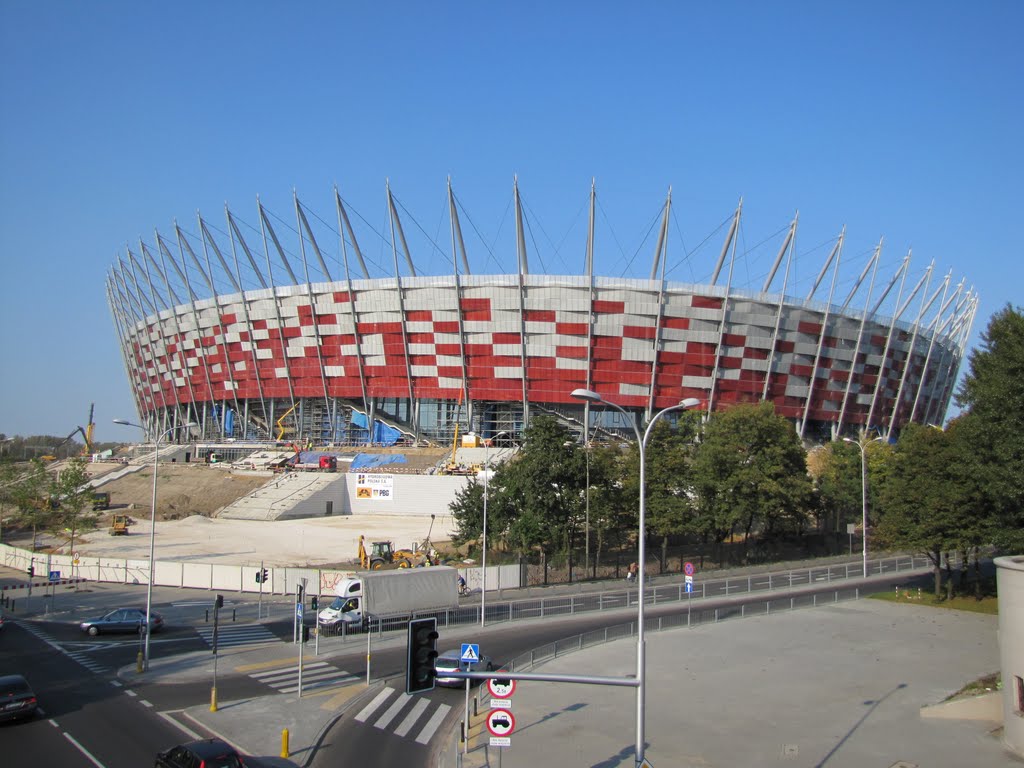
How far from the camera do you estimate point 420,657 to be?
13508 millimetres

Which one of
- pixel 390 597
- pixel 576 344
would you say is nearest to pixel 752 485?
pixel 390 597

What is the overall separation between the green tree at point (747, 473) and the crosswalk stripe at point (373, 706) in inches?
1270

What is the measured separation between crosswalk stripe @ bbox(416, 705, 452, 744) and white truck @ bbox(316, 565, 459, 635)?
936 centimetres

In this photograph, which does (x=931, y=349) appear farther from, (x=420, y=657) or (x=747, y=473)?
(x=420, y=657)

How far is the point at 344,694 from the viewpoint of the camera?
934 inches

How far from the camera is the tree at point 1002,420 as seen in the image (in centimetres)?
3188

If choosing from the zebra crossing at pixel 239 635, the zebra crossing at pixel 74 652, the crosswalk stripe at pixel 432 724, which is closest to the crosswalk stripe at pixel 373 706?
the crosswalk stripe at pixel 432 724

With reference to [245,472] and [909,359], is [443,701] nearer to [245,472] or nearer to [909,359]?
[245,472]

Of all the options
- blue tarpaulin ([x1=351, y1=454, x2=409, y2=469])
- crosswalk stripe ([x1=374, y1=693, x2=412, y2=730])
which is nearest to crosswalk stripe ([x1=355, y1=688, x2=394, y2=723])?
crosswalk stripe ([x1=374, y1=693, x2=412, y2=730])

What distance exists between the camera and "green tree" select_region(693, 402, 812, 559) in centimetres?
5291

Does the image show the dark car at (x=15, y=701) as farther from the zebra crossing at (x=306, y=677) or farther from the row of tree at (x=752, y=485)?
the row of tree at (x=752, y=485)

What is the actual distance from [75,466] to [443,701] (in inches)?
2049

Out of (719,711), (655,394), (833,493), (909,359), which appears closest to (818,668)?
(719,711)

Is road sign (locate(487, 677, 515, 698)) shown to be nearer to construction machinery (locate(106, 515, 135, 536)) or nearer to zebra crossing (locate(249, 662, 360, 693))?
zebra crossing (locate(249, 662, 360, 693))
